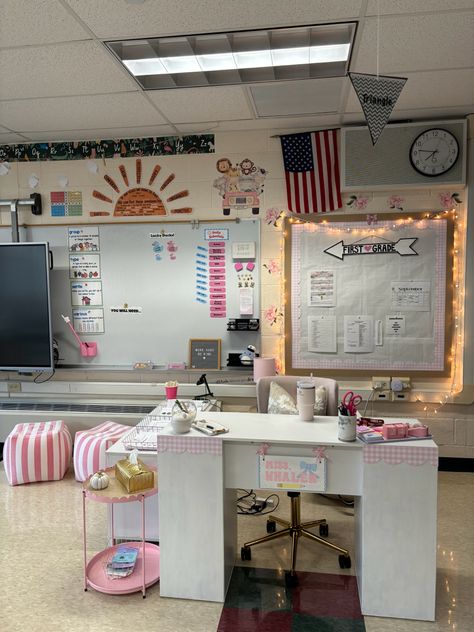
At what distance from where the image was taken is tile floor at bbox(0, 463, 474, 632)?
235cm

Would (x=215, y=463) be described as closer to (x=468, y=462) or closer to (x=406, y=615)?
(x=406, y=615)

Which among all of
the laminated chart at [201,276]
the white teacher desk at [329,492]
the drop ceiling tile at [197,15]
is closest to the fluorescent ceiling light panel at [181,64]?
the drop ceiling tile at [197,15]

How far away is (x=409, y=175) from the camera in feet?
13.0

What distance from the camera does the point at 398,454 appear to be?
2299 millimetres

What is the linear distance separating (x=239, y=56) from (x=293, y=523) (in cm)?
277

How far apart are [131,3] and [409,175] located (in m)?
2.52

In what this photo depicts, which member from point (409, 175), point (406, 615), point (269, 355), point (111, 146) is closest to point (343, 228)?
point (409, 175)

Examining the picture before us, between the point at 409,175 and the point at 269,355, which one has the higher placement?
the point at 409,175

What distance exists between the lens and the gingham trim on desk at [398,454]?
228cm

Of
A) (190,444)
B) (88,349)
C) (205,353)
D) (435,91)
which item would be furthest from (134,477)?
(435,91)

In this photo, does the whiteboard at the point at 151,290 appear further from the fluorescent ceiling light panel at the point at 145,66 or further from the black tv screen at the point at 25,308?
the fluorescent ceiling light panel at the point at 145,66

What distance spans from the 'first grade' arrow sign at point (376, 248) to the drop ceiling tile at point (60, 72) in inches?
78.8

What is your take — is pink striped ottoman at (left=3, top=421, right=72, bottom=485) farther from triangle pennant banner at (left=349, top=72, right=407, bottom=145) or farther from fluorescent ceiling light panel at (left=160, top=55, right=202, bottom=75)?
triangle pennant banner at (left=349, top=72, right=407, bottom=145)

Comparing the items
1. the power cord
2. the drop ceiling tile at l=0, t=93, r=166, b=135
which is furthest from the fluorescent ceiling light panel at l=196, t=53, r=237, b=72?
the power cord
